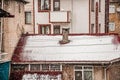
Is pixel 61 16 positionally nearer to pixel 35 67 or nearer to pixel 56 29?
pixel 56 29

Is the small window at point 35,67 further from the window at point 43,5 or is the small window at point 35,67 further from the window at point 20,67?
the window at point 43,5

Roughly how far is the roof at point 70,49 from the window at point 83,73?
655 millimetres

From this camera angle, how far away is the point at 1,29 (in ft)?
119

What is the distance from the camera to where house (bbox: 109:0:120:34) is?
7694 centimetres

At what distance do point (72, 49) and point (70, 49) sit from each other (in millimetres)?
141

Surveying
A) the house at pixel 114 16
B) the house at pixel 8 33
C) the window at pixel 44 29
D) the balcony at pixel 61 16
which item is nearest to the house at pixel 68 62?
the house at pixel 8 33

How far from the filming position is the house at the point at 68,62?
35969 mm

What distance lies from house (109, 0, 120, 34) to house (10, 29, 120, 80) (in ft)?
128

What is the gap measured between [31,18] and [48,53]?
1937cm

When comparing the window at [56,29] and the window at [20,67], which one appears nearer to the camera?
the window at [20,67]

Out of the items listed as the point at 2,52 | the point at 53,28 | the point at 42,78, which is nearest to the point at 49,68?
the point at 42,78

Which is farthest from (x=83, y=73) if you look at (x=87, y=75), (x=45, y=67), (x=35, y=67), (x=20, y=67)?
(x=20, y=67)

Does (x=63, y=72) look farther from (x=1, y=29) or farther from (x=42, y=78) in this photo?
(x=1, y=29)

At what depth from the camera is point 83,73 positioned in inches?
1431
